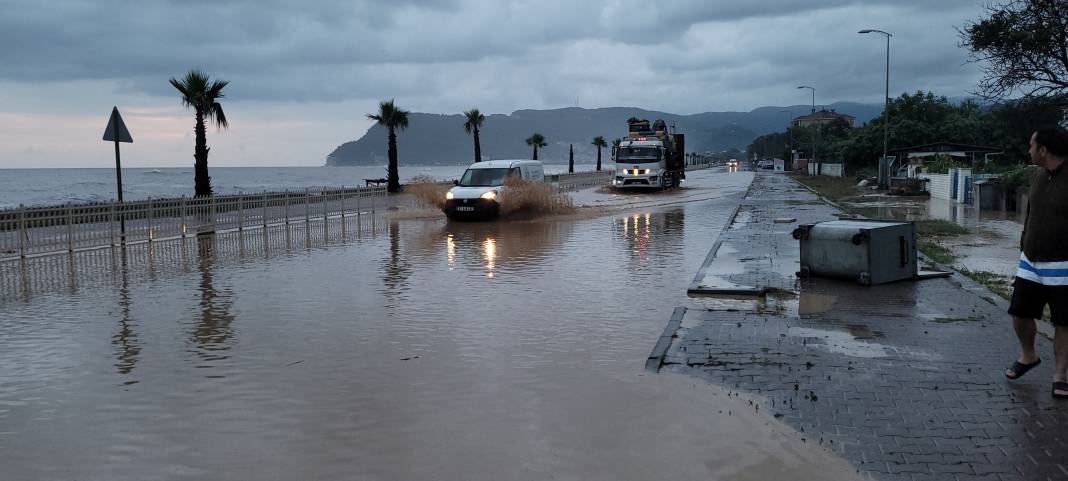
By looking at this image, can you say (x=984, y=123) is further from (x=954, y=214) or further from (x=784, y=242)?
(x=784, y=242)

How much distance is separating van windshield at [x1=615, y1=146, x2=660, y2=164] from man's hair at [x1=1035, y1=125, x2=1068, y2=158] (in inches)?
1567

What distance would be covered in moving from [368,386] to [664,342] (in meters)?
2.85

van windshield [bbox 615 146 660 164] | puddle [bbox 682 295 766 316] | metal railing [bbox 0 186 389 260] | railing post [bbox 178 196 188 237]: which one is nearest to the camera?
puddle [bbox 682 295 766 316]

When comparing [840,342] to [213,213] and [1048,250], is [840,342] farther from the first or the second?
[213,213]

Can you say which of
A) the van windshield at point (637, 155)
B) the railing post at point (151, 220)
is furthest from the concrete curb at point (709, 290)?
the van windshield at point (637, 155)

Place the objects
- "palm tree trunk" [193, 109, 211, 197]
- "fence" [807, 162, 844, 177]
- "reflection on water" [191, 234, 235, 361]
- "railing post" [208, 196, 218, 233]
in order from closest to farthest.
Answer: "reflection on water" [191, 234, 235, 361], "railing post" [208, 196, 218, 233], "palm tree trunk" [193, 109, 211, 197], "fence" [807, 162, 844, 177]

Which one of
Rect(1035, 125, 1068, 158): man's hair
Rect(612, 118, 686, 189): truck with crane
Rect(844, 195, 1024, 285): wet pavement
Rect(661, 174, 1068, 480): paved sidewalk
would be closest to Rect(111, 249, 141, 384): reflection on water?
Rect(661, 174, 1068, 480): paved sidewalk

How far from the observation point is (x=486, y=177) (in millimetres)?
27172

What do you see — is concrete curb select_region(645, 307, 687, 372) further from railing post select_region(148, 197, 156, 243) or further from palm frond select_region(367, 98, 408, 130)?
palm frond select_region(367, 98, 408, 130)

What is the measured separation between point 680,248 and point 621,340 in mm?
9181

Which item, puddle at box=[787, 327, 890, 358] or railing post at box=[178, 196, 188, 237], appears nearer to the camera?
puddle at box=[787, 327, 890, 358]

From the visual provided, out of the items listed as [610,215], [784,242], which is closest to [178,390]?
[784,242]

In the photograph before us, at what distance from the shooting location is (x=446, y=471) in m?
4.86

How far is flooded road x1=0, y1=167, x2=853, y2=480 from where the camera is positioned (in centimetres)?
503
